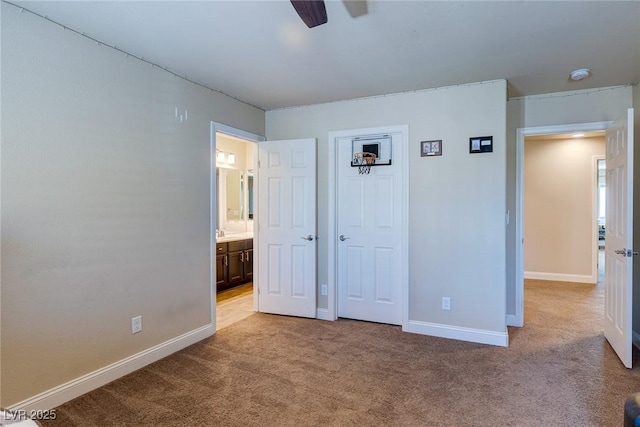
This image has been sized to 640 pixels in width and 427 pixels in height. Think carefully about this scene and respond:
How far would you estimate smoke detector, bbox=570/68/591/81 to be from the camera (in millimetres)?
2886

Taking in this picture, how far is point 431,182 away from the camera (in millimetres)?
3389

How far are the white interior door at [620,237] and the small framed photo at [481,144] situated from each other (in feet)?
3.08

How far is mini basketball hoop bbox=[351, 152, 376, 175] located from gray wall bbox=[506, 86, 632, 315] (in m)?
1.46

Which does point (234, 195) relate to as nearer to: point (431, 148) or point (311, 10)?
point (431, 148)

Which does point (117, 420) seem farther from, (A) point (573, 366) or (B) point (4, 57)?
(A) point (573, 366)

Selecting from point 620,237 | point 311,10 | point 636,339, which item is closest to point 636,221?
point 620,237

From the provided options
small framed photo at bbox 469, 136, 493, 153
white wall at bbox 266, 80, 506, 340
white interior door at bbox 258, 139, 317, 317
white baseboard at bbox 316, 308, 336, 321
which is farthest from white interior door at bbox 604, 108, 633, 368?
white interior door at bbox 258, 139, 317, 317

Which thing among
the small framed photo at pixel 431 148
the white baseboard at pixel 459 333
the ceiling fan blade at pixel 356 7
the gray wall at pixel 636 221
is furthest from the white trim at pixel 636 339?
the ceiling fan blade at pixel 356 7

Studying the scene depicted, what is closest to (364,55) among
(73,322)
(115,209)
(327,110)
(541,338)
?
(327,110)

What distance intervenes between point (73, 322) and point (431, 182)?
3.10 meters

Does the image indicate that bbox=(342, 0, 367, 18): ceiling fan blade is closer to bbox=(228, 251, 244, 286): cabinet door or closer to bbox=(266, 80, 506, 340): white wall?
bbox=(266, 80, 506, 340): white wall

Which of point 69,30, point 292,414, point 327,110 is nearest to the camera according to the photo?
point 292,414

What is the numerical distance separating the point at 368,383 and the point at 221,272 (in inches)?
123

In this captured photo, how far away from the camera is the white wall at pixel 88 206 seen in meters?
1.99
